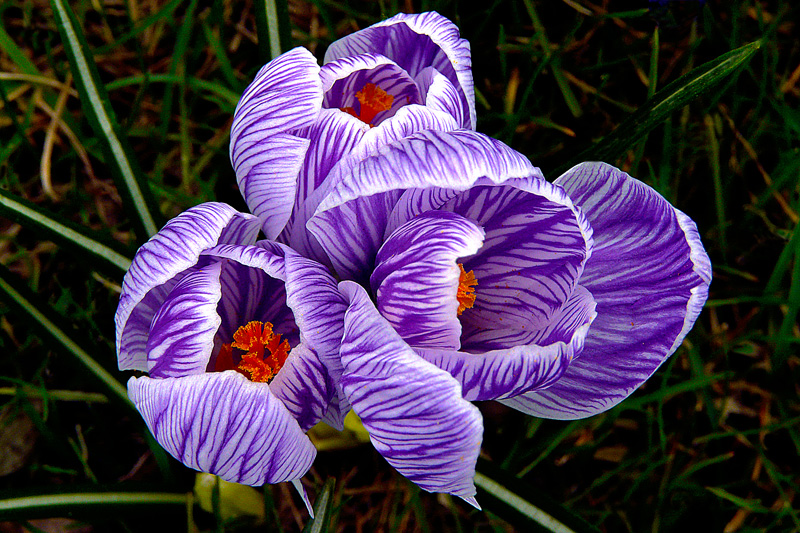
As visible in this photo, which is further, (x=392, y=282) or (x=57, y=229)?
(x=57, y=229)

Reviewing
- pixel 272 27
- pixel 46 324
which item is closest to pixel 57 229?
pixel 46 324

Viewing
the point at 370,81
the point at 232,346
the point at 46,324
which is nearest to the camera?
the point at 232,346

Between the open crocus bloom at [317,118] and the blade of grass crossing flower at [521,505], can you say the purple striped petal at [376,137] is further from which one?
the blade of grass crossing flower at [521,505]

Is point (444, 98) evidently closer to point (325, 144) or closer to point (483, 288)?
point (325, 144)

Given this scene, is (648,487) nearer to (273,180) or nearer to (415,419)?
(415,419)

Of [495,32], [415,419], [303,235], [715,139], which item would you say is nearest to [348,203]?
[303,235]

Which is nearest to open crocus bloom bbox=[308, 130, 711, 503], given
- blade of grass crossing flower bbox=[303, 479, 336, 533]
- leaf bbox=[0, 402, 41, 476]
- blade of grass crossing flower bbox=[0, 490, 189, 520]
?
blade of grass crossing flower bbox=[303, 479, 336, 533]

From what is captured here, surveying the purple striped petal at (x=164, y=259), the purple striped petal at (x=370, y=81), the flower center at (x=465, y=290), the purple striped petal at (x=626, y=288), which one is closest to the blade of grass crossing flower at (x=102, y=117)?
the purple striped petal at (x=164, y=259)
